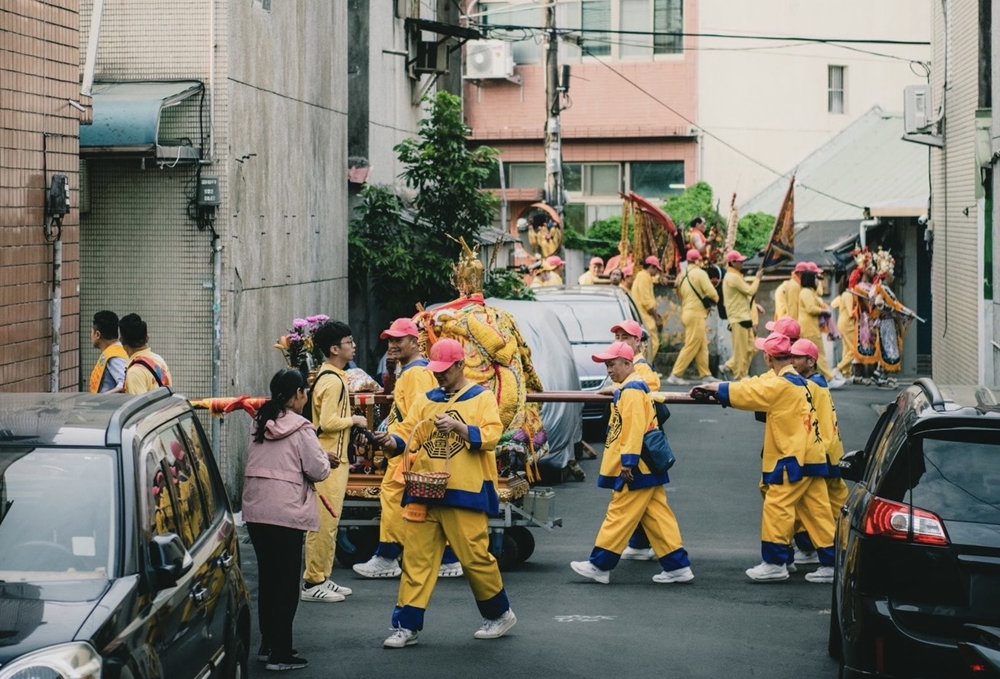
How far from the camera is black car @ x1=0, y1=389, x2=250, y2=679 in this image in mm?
5090

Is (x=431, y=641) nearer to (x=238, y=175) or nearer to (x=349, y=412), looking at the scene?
(x=349, y=412)

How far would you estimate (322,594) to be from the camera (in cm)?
1038

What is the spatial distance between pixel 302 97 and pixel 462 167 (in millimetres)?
3769

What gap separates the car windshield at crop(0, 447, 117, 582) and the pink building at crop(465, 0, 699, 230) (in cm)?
3321

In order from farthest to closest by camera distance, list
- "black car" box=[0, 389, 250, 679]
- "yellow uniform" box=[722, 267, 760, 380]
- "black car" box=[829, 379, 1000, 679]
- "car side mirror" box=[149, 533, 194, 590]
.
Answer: "yellow uniform" box=[722, 267, 760, 380], "black car" box=[829, 379, 1000, 679], "car side mirror" box=[149, 533, 194, 590], "black car" box=[0, 389, 250, 679]

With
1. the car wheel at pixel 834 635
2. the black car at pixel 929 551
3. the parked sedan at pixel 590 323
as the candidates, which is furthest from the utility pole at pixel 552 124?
the black car at pixel 929 551

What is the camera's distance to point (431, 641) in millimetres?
9172

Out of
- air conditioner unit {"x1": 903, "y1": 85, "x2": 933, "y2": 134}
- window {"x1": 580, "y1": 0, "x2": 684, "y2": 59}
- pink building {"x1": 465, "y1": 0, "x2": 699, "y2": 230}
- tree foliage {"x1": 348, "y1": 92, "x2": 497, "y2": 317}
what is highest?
window {"x1": 580, "y1": 0, "x2": 684, "y2": 59}

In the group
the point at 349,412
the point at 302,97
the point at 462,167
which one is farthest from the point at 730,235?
the point at 349,412

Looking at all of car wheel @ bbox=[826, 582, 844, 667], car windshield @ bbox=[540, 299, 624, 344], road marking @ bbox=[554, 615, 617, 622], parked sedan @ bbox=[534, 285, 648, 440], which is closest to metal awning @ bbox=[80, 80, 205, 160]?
road marking @ bbox=[554, 615, 617, 622]

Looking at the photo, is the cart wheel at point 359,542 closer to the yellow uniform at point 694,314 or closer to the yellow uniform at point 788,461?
the yellow uniform at point 788,461

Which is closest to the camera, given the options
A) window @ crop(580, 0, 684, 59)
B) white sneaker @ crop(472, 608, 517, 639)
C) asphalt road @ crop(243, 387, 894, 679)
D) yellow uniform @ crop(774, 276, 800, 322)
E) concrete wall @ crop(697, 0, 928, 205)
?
asphalt road @ crop(243, 387, 894, 679)

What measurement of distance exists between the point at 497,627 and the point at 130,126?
575 centimetres

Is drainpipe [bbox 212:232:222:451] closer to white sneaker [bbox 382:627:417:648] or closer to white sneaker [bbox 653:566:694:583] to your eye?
white sneaker [bbox 653:566:694:583]
